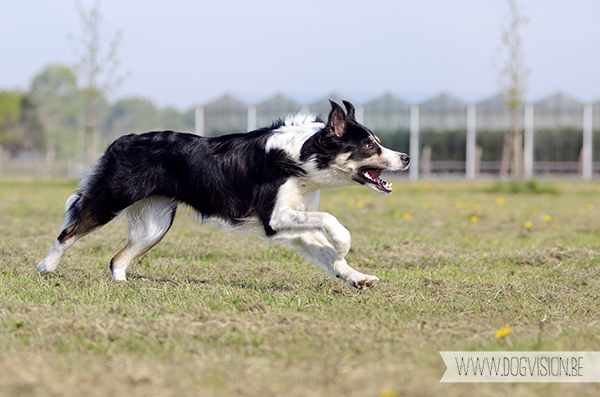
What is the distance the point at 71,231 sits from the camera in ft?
19.5

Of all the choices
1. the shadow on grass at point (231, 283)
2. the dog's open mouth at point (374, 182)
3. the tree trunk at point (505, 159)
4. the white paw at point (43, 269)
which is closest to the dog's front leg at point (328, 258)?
the shadow on grass at point (231, 283)

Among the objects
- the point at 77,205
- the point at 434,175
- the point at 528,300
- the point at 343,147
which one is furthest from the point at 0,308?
the point at 434,175

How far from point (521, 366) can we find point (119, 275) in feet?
12.4

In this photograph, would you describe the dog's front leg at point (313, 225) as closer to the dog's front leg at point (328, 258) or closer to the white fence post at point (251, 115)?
the dog's front leg at point (328, 258)

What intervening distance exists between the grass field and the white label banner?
8cm

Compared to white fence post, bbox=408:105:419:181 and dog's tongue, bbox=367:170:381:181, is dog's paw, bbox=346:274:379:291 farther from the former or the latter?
white fence post, bbox=408:105:419:181

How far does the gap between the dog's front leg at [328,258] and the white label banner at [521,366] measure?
174 centimetres

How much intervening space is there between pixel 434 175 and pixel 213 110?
12.8 m

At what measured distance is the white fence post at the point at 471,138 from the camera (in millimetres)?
35375

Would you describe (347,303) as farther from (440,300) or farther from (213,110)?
(213,110)

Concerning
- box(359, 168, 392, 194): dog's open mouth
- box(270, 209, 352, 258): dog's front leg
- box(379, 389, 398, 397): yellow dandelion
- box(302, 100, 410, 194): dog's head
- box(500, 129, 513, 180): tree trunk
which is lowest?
box(500, 129, 513, 180): tree trunk

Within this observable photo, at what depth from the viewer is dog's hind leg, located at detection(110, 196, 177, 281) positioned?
603 centimetres

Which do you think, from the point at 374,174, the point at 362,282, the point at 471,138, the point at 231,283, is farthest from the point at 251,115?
the point at 362,282

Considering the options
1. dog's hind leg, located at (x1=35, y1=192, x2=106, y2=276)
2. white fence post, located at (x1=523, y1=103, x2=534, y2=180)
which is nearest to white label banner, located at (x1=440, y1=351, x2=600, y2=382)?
dog's hind leg, located at (x1=35, y1=192, x2=106, y2=276)
